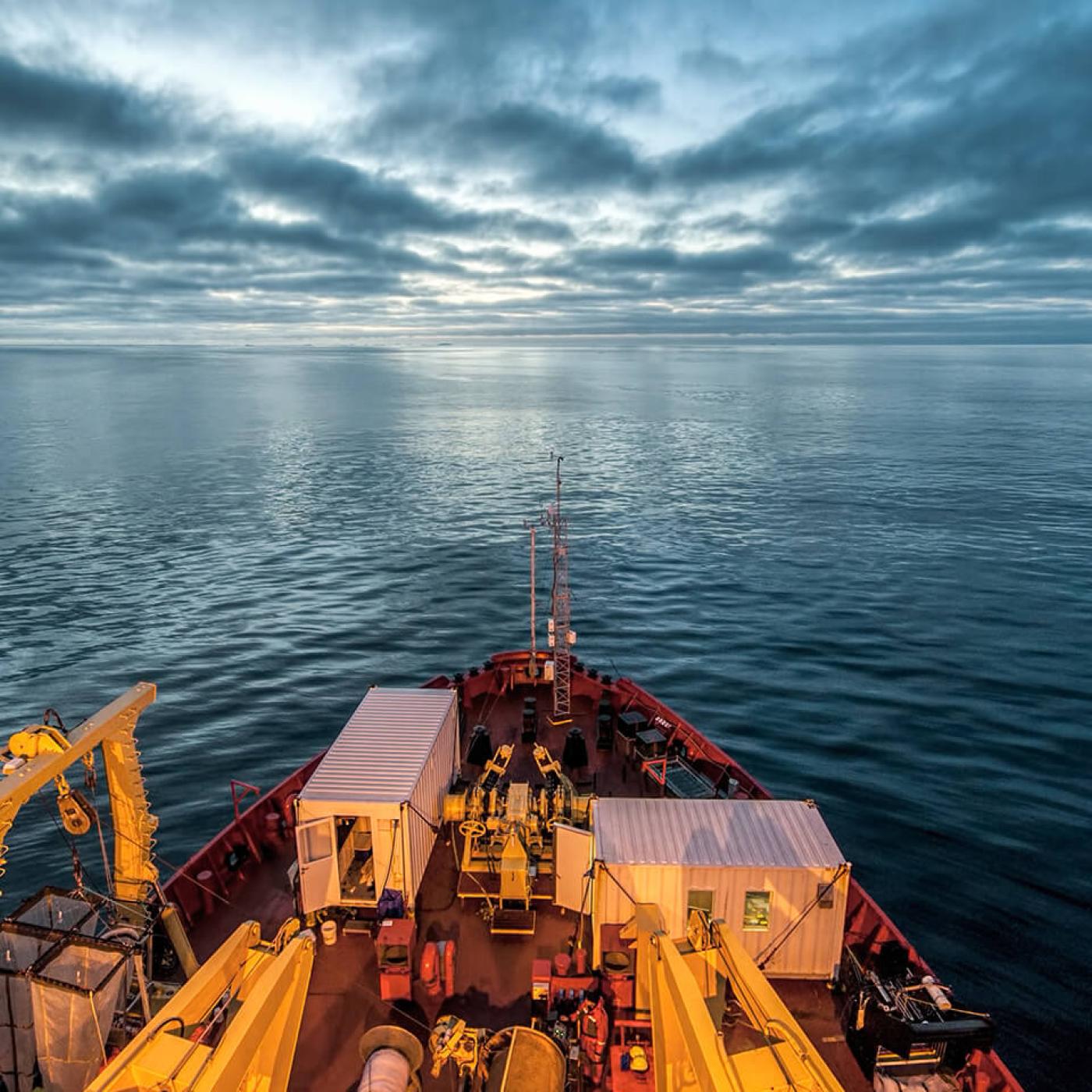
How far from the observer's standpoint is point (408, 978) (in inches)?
617

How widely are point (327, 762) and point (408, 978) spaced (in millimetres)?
5355

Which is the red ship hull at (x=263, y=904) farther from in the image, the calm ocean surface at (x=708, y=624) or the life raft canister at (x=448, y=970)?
the calm ocean surface at (x=708, y=624)

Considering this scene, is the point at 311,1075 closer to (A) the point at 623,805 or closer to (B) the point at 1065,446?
(A) the point at 623,805

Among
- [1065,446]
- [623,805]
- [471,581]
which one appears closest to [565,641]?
[623,805]

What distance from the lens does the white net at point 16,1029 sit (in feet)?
43.0

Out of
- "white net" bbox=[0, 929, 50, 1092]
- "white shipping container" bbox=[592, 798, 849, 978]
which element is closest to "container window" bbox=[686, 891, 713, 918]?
"white shipping container" bbox=[592, 798, 849, 978]

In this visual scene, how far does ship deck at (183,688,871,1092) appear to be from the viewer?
14.7 metres

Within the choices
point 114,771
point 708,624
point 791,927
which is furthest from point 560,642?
point 708,624

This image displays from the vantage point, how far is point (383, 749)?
63.8 ft

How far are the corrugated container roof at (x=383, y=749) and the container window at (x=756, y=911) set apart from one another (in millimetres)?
7672

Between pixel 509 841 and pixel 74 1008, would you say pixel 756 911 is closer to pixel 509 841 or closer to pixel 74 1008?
pixel 509 841

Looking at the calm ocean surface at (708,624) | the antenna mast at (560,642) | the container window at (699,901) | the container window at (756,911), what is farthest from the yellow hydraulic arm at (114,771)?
the antenna mast at (560,642)

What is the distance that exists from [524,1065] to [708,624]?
40.3m

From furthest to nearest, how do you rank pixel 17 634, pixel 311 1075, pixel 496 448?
pixel 496 448
pixel 17 634
pixel 311 1075
